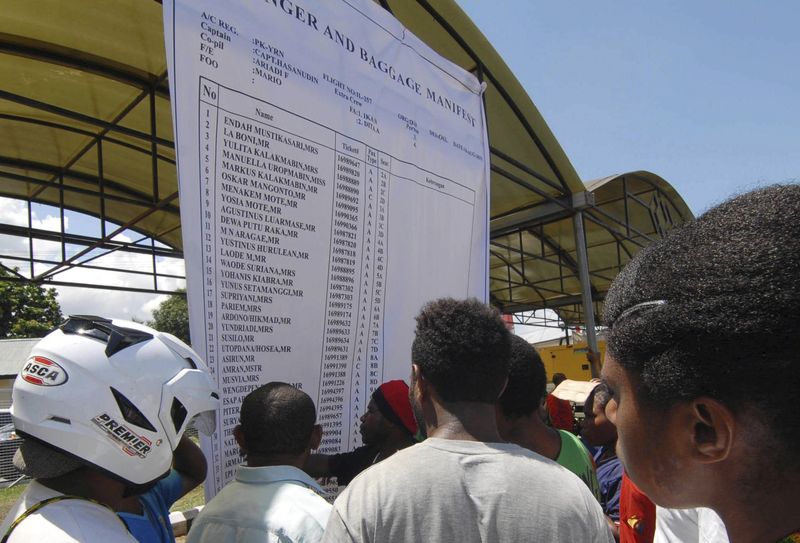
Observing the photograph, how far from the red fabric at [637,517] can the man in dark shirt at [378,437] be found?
877 millimetres

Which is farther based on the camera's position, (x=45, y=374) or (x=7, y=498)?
(x=7, y=498)

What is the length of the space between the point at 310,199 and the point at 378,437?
1038 mm

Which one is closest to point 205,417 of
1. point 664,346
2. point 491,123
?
point 664,346

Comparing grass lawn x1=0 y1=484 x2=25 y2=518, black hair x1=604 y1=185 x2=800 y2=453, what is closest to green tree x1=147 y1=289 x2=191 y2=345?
grass lawn x1=0 y1=484 x2=25 y2=518

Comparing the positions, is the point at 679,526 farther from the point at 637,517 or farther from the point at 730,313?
the point at 730,313

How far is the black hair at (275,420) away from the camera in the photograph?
1775 millimetres

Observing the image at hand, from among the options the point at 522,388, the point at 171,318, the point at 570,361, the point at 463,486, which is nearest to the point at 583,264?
the point at 522,388

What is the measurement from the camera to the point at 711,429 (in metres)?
0.67

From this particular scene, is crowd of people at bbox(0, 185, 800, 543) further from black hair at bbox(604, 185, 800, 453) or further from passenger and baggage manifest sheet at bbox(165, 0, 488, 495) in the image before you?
passenger and baggage manifest sheet at bbox(165, 0, 488, 495)

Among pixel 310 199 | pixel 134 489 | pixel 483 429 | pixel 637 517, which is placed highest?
pixel 310 199

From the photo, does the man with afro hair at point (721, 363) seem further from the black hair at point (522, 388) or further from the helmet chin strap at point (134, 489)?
the black hair at point (522, 388)

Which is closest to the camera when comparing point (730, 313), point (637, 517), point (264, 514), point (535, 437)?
point (730, 313)

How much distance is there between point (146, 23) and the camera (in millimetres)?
3902

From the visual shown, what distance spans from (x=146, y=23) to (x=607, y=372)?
4.22m
